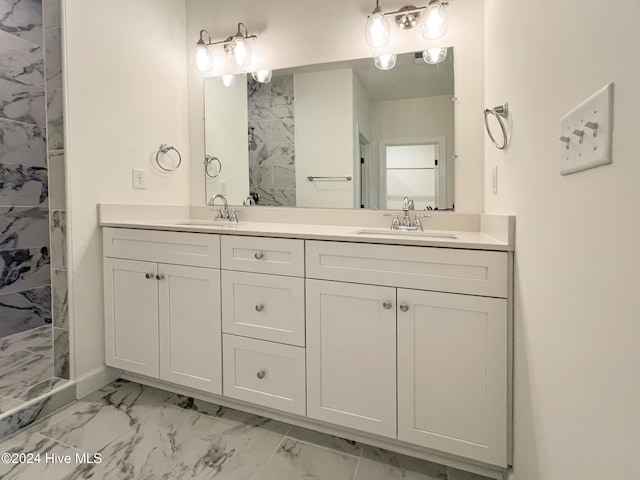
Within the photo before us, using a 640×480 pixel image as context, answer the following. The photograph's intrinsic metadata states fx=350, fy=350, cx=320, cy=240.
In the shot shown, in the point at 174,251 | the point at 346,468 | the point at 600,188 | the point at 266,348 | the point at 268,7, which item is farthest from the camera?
the point at 268,7

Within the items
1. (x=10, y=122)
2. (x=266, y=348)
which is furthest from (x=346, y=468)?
(x=10, y=122)

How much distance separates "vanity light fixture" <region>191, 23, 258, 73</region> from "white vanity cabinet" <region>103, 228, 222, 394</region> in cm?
119

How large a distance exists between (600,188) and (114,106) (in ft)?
7.09

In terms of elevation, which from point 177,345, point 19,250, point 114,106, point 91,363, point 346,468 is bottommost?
point 346,468

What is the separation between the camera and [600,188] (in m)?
0.54

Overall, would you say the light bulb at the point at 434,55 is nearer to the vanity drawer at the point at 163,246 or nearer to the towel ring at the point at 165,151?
the vanity drawer at the point at 163,246

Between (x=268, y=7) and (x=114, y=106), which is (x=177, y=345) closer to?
(x=114, y=106)

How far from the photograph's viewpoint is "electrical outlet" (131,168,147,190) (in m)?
2.04

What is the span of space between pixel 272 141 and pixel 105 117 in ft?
2.96

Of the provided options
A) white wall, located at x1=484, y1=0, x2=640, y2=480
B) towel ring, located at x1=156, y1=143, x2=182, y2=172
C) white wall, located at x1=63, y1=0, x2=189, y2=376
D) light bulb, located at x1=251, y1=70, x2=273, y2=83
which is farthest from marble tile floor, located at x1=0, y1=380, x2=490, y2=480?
light bulb, located at x1=251, y1=70, x2=273, y2=83

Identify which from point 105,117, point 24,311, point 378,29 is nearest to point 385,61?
point 378,29

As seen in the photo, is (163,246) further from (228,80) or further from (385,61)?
(385,61)

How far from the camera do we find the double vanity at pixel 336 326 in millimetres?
1194

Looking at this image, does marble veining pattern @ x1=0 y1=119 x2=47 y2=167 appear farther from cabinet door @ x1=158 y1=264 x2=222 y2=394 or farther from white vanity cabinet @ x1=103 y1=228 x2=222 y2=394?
cabinet door @ x1=158 y1=264 x2=222 y2=394
